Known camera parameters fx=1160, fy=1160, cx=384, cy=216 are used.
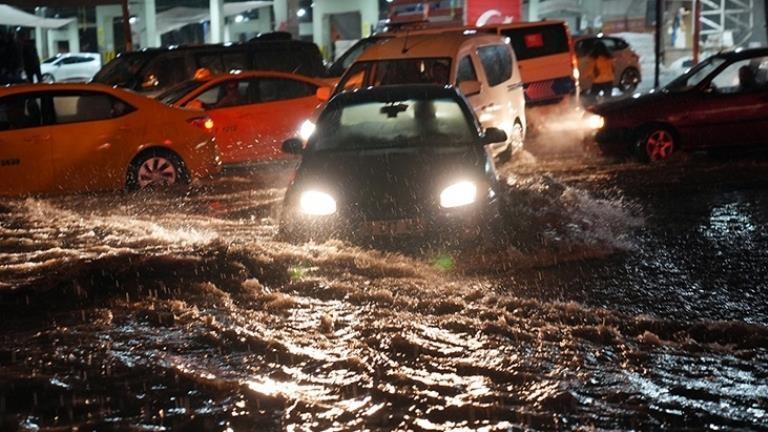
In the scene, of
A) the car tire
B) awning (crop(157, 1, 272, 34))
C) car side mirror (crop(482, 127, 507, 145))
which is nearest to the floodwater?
car side mirror (crop(482, 127, 507, 145))

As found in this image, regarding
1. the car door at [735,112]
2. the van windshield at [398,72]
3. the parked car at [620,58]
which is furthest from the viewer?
the parked car at [620,58]

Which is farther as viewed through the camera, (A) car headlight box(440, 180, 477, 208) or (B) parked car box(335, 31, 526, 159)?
(B) parked car box(335, 31, 526, 159)

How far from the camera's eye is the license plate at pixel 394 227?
831cm

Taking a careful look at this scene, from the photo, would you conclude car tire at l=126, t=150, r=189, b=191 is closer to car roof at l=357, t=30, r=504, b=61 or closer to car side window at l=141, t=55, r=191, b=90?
car roof at l=357, t=30, r=504, b=61

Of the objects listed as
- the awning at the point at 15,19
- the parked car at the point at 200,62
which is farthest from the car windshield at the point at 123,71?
the awning at the point at 15,19

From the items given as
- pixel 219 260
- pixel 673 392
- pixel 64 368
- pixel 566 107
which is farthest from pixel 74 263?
pixel 566 107

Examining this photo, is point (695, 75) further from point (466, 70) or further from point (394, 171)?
point (394, 171)

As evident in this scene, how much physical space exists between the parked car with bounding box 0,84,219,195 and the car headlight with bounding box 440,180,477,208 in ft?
17.8

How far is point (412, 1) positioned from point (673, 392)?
60.6 ft

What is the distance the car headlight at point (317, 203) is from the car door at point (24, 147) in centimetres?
482

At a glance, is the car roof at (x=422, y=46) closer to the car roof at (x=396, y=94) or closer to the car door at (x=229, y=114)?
the car door at (x=229, y=114)

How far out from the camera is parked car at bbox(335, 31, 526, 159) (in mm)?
14117

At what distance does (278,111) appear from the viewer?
15.8 m

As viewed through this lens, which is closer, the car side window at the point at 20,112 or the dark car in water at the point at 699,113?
the car side window at the point at 20,112
